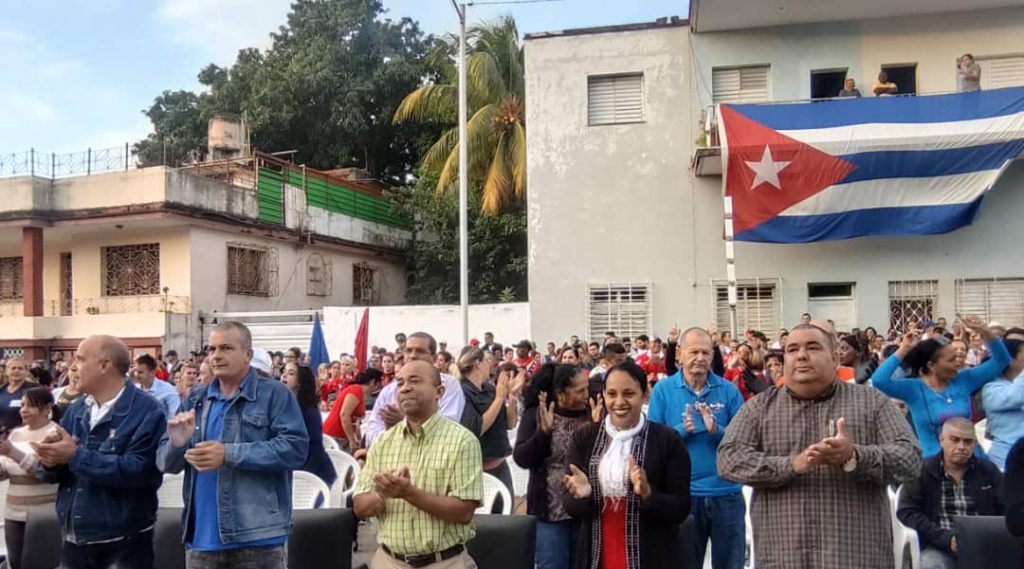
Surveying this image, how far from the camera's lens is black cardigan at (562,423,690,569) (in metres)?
3.67

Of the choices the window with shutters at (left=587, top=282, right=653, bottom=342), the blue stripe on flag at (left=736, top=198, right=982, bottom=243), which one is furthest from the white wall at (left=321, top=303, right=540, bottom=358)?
the blue stripe on flag at (left=736, top=198, right=982, bottom=243)

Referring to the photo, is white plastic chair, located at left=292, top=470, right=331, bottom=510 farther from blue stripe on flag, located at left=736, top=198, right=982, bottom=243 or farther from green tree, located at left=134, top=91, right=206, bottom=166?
green tree, located at left=134, top=91, right=206, bottom=166

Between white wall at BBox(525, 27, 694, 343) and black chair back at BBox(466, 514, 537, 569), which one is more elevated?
white wall at BBox(525, 27, 694, 343)

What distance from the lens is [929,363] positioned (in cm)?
528

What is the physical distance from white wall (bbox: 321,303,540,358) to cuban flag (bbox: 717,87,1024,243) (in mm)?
5163

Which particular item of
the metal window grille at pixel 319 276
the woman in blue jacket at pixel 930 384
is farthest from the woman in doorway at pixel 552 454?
the metal window grille at pixel 319 276

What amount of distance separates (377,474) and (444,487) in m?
0.31

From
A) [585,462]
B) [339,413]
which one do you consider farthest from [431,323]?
[585,462]

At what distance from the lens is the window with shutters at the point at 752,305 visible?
1570 centimetres

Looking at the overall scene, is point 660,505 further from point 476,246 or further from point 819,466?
point 476,246

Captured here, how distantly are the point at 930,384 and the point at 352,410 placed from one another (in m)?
4.55

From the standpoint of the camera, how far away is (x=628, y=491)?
372 cm

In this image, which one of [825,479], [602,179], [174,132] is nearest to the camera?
[825,479]

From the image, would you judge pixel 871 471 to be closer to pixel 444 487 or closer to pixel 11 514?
pixel 444 487
